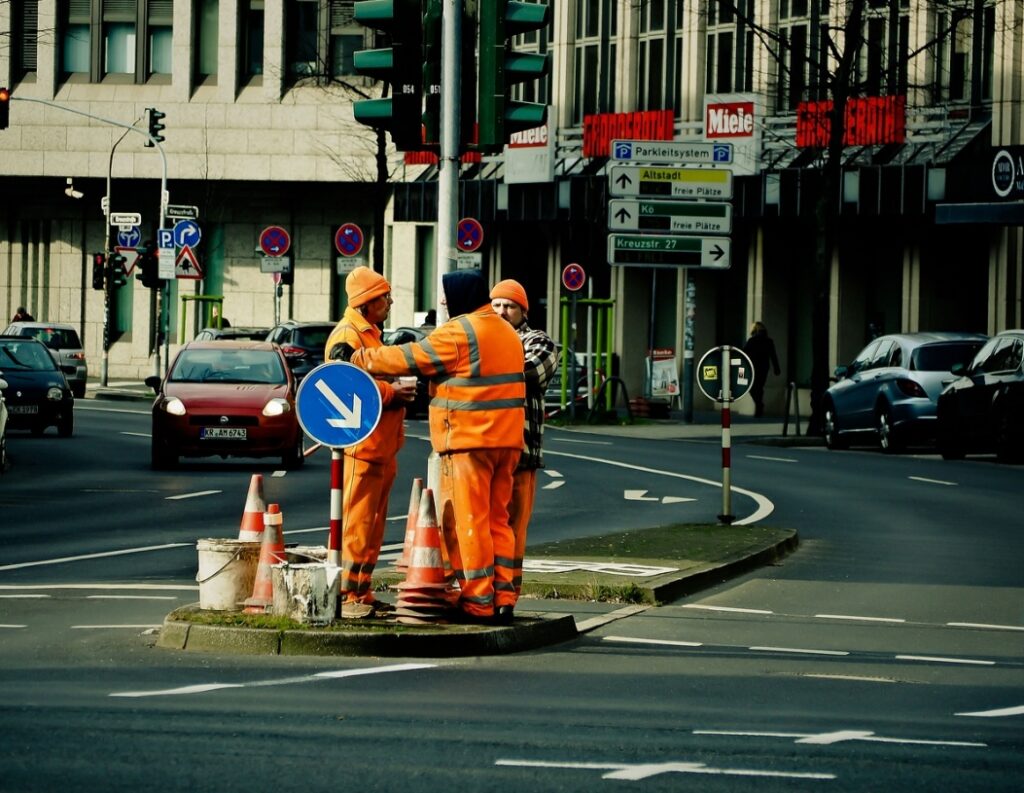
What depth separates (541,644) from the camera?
447 inches

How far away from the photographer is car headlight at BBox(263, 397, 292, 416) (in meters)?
25.5

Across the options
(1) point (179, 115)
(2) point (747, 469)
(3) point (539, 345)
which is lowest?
(2) point (747, 469)

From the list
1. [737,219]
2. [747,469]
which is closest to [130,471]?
[747,469]

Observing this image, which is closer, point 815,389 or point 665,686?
point 665,686

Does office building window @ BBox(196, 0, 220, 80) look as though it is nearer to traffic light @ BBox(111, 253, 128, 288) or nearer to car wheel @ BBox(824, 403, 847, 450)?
traffic light @ BBox(111, 253, 128, 288)

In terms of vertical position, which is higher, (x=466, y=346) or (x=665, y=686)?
(x=466, y=346)

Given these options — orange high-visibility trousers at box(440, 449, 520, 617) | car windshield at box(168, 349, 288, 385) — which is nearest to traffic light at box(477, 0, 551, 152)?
orange high-visibility trousers at box(440, 449, 520, 617)

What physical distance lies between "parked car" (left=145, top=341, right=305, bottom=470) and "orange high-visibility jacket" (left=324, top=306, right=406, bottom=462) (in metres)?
13.5

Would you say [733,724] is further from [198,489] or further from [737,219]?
[737,219]

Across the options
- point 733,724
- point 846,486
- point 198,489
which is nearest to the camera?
point 733,724

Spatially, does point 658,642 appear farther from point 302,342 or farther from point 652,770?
point 302,342

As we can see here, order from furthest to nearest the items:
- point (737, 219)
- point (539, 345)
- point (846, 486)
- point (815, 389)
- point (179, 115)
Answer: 1. point (179, 115)
2. point (737, 219)
3. point (815, 389)
4. point (846, 486)
5. point (539, 345)

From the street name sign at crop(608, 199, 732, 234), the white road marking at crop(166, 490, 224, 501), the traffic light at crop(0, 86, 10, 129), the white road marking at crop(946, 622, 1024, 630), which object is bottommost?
the white road marking at crop(166, 490, 224, 501)

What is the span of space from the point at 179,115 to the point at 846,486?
4182cm
